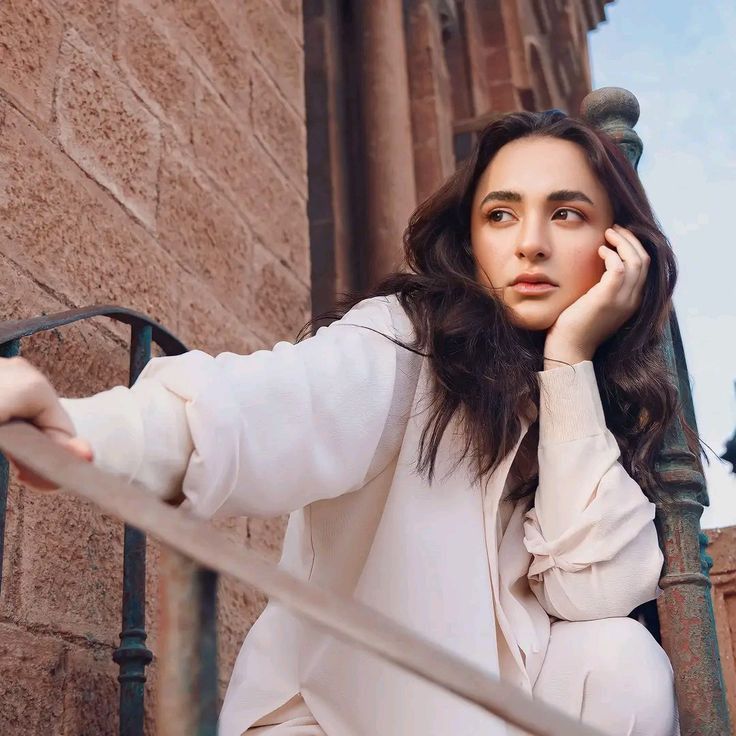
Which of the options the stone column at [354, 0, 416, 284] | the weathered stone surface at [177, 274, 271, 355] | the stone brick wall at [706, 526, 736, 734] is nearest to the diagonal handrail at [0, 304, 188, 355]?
the weathered stone surface at [177, 274, 271, 355]

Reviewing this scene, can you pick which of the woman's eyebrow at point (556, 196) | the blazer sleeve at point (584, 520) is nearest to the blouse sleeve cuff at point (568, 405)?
the blazer sleeve at point (584, 520)

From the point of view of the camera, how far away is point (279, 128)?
3.26 metres

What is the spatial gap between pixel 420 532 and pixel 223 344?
3.76ft

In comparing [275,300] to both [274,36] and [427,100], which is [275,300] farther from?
[427,100]

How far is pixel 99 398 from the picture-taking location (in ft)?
4.16

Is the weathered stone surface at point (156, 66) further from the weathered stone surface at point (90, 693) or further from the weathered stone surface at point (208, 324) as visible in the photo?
the weathered stone surface at point (90, 693)

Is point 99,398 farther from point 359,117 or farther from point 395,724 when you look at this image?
point 359,117

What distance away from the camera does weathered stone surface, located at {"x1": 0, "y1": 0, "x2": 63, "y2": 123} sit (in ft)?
6.71

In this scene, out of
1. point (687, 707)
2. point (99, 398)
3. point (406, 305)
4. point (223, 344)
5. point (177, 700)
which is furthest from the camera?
point (223, 344)

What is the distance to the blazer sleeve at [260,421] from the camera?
50.5 inches

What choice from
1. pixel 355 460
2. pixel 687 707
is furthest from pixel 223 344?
pixel 687 707

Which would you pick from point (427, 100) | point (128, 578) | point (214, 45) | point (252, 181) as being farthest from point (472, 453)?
point (427, 100)

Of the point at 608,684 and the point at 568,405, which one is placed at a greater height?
the point at 568,405

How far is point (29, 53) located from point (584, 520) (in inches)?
52.0
